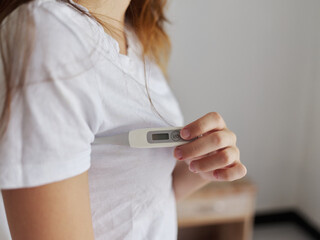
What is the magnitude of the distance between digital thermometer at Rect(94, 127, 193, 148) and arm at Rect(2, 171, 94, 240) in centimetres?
7

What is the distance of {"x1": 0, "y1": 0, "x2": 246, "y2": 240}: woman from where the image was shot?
31cm

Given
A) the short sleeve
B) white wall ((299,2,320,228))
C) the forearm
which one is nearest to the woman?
the short sleeve

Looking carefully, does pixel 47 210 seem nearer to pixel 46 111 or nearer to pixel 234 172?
pixel 46 111

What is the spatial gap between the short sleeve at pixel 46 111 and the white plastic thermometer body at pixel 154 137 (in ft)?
0.34

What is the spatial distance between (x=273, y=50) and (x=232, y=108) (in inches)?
16.6

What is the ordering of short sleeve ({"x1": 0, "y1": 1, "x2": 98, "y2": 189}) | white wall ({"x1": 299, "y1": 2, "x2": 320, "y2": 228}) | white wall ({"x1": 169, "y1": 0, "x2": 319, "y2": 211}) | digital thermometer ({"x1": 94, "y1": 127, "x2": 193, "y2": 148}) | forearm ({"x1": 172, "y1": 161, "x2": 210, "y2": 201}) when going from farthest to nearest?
white wall ({"x1": 299, "y1": 2, "x2": 320, "y2": 228}) < white wall ({"x1": 169, "y1": 0, "x2": 319, "y2": 211}) < forearm ({"x1": 172, "y1": 161, "x2": 210, "y2": 201}) < digital thermometer ({"x1": 94, "y1": 127, "x2": 193, "y2": 148}) < short sleeve ({"x1": 0, "y1": 1, "x2": 98, "y2": 189})

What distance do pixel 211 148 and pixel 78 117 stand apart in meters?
0.22

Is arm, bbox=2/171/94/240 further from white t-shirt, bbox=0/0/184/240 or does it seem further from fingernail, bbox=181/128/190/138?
fingernail, bbox=181/128/190/138

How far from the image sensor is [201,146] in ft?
1.50

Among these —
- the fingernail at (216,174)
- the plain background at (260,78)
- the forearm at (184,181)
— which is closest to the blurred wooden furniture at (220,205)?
the plain background at (260,78)

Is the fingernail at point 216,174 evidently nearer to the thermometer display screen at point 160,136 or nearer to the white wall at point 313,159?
the thermometer display screen at point 160,136

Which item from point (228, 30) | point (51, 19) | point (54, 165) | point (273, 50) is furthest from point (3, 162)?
point (273, 50)

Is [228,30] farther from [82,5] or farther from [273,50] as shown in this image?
[82,5]

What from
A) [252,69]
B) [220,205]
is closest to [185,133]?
[220,205]
